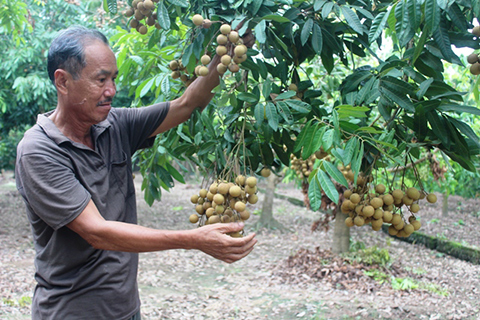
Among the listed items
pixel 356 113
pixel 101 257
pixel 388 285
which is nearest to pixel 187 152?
pixel 101 257

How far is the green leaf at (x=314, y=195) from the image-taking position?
139cm

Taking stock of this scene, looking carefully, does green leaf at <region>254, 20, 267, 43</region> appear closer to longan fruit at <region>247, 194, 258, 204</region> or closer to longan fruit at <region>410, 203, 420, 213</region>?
longan fruit at <region>247, 194, 258, 204</region>

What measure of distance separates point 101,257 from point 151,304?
2.86m

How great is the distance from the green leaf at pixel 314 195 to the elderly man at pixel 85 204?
23 centimetres

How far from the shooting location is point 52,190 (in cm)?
131

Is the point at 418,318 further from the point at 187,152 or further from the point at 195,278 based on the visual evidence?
the point at 187,152

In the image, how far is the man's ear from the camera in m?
1.44

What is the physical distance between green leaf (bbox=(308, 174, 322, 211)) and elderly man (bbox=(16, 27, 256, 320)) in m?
0.23

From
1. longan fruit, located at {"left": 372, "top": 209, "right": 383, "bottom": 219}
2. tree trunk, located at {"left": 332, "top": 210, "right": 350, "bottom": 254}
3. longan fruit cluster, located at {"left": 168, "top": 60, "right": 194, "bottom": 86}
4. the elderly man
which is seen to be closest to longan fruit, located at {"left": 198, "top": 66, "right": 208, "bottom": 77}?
the elderly man

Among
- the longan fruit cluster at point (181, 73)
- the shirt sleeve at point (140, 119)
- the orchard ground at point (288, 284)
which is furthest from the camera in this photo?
the orchard ground at point (288, 284)

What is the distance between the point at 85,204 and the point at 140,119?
1.89ft

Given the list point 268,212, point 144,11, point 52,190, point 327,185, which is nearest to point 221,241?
point 327,185

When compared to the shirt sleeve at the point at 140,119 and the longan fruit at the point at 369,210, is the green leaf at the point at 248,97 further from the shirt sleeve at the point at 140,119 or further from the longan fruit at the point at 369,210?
the longan fruit at the point at 369,210

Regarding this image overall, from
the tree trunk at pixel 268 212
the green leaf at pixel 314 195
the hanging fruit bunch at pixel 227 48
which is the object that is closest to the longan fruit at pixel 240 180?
the green leaf at pixel 314 195
